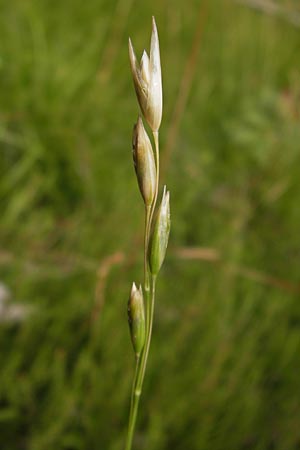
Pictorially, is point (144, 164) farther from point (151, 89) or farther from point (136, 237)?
point (136, 237)

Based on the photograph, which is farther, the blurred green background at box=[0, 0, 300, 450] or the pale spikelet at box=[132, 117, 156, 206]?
the blurred green background at box=[0, 0, 300, 450]

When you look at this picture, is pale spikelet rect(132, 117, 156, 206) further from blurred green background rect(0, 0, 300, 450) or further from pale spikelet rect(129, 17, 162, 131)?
blurred green background rect(0, 0, 300, 450)

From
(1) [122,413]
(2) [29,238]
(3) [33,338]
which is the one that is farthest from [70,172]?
(1) [122,413]

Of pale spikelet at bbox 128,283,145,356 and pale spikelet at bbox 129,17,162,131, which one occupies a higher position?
pale spikelet at bbox 129,17,162,131

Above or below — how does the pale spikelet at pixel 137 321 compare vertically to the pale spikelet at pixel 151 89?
below

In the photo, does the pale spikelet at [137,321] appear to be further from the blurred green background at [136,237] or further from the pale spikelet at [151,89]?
the blurred green background at [136,237]

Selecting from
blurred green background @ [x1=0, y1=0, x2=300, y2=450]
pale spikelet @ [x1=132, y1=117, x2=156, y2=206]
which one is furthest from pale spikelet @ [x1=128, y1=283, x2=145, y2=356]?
blurred green background @ [x1=0, y1=0, x2=300, y2=450]

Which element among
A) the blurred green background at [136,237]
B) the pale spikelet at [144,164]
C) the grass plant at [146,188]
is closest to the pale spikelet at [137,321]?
the grass plant at [146,188]

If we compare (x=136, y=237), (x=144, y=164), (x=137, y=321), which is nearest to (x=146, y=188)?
(x=144, y=164)

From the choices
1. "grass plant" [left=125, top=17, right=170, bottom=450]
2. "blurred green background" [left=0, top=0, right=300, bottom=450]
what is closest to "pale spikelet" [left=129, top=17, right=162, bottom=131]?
"grass plant" [left=125, top=17, right=170, bottom=450]
